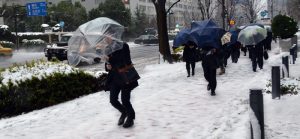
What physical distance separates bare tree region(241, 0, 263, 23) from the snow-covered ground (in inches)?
1609

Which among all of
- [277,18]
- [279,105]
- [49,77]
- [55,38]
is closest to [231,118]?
[279,105]

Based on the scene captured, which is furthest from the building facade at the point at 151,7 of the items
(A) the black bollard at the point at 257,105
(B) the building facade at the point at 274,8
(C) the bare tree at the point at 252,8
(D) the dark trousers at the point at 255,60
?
(A) the black bollard at the point at 257,105

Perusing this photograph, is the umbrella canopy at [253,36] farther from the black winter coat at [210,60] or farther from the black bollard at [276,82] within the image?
the black bollard at [276,82]

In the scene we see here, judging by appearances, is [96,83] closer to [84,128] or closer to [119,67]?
[84,128]

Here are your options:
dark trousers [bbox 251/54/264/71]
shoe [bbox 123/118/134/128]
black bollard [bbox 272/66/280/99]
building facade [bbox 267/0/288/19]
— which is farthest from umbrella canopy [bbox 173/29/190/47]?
building facade [bbox 267/0/288/19]

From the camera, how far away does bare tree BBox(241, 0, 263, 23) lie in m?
52.5

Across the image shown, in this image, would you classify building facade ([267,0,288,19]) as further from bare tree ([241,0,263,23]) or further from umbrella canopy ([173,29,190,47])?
umbrella canopy ([173,29,190,47])

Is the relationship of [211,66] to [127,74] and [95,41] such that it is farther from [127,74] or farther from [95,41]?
[95,41]

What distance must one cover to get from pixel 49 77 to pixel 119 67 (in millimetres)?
3265

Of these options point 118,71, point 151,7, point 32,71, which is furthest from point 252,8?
point 151,7

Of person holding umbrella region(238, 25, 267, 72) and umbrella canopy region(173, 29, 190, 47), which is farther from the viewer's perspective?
person holding umbrella region(238, 25, 267, 72)

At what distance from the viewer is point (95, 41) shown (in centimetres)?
687

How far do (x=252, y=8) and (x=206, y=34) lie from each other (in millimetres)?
43817

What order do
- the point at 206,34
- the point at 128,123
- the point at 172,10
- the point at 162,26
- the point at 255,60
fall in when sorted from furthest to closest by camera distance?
the point at 172,10 < the point at 162,26 < the point at 255,60 < the point at 206,34 < the point at 128,123
